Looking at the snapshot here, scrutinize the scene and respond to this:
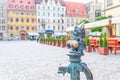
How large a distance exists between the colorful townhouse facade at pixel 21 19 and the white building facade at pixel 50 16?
1629 mm

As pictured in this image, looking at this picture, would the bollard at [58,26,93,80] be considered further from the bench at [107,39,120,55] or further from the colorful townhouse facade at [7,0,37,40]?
the colorful townhouse facade at [7,0,37,40]

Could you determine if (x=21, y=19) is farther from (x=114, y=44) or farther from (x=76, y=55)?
(x=76, y=55)

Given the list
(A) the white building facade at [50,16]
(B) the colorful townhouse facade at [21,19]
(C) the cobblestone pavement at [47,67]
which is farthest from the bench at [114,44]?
(B) the colorful townhouse facade at [21,19]

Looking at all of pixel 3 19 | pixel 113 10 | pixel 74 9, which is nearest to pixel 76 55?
pixel 113 10

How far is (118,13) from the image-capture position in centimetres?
2859

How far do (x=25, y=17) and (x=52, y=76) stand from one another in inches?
2790

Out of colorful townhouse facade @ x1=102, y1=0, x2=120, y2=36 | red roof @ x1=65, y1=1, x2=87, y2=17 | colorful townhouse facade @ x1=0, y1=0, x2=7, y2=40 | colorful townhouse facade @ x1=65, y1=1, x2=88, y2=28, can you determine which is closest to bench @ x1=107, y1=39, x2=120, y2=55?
colorful townhouse facade @ x1=102, y1=0, x2=120, y2=36

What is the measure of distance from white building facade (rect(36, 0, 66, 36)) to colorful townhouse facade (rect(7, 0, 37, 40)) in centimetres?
163

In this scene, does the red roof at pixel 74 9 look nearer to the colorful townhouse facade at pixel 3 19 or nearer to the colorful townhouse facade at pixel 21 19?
the colorful townhouse facade at pixel 21 19

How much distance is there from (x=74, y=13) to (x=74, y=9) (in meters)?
1.18

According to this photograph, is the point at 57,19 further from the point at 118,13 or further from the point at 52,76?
the point at 52,76

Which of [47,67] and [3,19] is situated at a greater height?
[3,19]

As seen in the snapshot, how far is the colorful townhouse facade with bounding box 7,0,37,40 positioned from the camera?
→ 247ft

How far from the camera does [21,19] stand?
76438 millimetres
